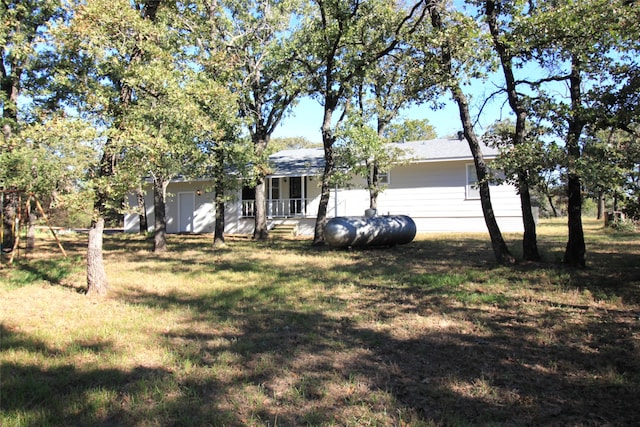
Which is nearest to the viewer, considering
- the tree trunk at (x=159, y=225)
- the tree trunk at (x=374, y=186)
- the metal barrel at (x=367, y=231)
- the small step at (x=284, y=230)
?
the metal barrel at (x=367, y=231)

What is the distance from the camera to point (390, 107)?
1981 centimetres

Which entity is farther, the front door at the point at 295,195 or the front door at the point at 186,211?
the front door at the point at 186,211

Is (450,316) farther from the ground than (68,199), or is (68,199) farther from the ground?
(68,199)

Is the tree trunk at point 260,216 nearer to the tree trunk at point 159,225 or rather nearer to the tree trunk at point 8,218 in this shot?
the tree trunk at point 159,225

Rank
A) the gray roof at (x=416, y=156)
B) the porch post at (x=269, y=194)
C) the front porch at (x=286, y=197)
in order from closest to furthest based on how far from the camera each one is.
→ the gray roof at (x=416, y=156) < the front porch at (x=286, y=197) < the porch post at (x=269, y=194)

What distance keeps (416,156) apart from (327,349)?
1608 centimetres

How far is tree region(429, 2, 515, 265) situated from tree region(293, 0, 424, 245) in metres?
3.32

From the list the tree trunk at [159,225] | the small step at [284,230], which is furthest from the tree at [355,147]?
the small step at [284,230]

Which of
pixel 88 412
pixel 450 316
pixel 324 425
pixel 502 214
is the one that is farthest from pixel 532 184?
pixel 502 214

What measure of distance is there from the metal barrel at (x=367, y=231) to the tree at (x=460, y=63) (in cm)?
434

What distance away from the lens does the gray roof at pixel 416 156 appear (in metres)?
19.0

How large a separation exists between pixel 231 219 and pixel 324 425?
20710 millimetres

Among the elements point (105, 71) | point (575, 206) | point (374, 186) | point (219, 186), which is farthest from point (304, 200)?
point (105, 71)

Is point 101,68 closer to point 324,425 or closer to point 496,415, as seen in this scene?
point 324,425
